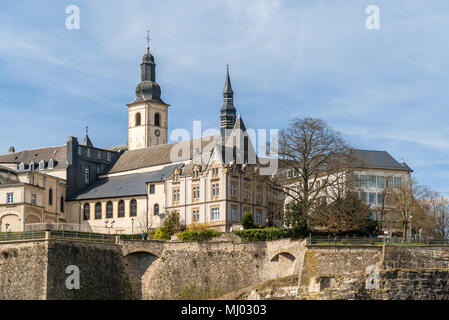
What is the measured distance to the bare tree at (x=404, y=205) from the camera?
332ft

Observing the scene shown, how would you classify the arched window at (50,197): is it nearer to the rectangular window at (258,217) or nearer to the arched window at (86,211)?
the arched window at (86,211)

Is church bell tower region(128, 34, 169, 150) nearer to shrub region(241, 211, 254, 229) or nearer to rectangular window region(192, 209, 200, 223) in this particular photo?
rectangular window region(192, 209, 200, 223)

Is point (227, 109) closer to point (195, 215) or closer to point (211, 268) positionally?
point (195, 215)

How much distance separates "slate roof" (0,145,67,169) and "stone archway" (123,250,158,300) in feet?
105

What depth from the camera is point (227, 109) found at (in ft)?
443

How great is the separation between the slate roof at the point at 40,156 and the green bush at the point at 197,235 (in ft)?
105

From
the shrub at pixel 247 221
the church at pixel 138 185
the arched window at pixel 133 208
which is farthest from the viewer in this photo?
the arched window at pixel 133 208

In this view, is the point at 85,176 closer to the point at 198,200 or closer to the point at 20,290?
the point at 198,200

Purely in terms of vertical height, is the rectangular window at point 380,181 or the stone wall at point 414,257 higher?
the rectangular window at point 380,181

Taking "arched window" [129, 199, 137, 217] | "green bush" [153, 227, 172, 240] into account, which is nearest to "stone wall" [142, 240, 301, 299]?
"green bush" [153, 227, 172, 240]

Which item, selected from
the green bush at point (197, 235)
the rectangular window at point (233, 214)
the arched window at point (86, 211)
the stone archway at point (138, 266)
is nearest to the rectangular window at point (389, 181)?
the rectangular window at point (233, 214)

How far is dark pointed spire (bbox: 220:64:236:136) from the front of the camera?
439ft

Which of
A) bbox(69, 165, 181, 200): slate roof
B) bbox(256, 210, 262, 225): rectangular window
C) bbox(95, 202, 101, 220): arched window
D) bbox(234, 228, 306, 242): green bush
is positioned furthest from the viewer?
bbox(95, 202, 101, 220): arched window
